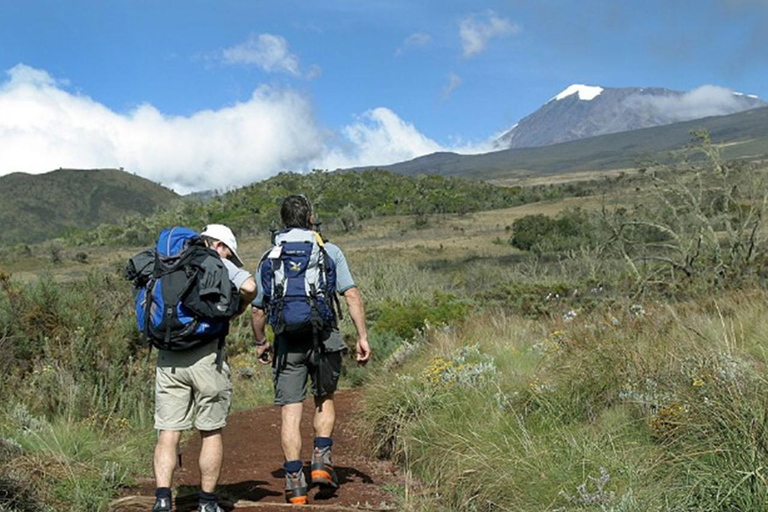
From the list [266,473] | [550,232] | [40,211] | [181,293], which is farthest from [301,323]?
[40,211]

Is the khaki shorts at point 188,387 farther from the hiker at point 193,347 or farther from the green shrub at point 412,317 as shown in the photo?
the green shrub at point 412,317

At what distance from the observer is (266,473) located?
6.60 m

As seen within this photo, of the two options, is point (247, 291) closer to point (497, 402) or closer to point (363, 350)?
point (363, 350)

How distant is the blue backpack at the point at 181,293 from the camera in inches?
179

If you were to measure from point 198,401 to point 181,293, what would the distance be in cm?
69

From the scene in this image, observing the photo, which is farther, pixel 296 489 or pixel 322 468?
pixel 322 468

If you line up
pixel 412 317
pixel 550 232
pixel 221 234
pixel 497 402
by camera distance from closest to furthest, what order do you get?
pixel 221 234 → pixel 497 402 → pixel 412 317 → pixel 550 232

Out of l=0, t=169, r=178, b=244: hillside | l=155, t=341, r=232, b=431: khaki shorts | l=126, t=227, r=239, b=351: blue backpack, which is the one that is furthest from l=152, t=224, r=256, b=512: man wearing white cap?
l=0, t=169, r=178, b=244: hillside

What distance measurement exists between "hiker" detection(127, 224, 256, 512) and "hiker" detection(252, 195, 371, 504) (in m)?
0.42

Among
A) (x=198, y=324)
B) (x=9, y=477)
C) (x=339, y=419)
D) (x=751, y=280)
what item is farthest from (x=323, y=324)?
(x=751, y=280)

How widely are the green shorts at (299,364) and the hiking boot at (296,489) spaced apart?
47 centimetres

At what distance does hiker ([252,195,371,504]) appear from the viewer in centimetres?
526

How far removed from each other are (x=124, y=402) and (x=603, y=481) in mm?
5500

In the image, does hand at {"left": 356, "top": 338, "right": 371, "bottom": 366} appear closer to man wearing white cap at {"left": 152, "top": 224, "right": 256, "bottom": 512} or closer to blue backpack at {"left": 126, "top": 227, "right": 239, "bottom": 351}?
man wearing white cap at {"left": 152, "top": 224, "right": 256, "bottom": 512}
